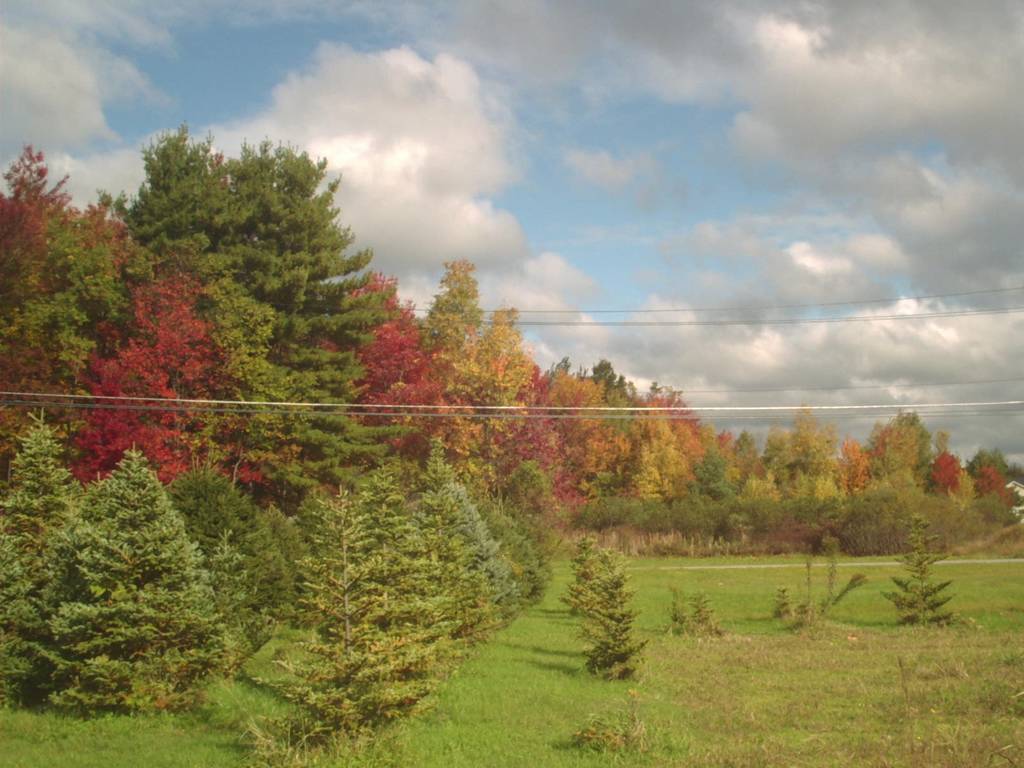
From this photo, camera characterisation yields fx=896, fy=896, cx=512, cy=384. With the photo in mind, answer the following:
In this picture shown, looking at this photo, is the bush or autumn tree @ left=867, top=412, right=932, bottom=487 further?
autumn tree @ left=867, top=412, right=932, bottom=487

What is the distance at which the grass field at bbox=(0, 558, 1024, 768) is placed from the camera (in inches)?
335

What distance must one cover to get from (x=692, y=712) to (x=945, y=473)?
238 ft

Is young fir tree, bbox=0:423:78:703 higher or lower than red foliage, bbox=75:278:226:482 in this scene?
lower

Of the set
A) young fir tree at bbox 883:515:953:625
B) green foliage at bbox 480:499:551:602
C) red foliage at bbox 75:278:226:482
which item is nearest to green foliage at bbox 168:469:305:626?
green foliage at bbox 480:499:551:602

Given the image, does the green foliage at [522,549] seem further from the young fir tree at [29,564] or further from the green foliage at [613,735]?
the green foliage at [613,735]

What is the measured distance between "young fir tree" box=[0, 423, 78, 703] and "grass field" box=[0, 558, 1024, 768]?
626 mm

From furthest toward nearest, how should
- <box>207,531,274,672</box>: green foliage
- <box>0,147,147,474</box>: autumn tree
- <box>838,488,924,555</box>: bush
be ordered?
<box>838,488,924,555</box>: bush → <box>0,147,147,474</box>: autumn tree → <box>207,531,274,672</box>: green foliage

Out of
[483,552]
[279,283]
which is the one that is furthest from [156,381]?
[483,552]

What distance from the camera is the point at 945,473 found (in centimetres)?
7462

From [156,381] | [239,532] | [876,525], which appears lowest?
[876,525]

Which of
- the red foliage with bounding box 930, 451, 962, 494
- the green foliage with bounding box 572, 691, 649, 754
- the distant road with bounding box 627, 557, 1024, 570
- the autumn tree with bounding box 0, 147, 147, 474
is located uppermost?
the autumn tree with bounding box 0, 147, 147, 474

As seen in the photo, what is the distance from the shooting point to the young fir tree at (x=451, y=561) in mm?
14062

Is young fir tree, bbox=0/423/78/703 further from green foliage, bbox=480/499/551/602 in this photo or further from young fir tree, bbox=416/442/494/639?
green foliage, bbox=480/499/551/602

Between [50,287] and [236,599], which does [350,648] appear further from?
[50,287]
